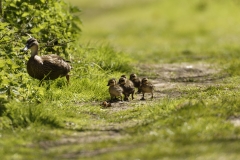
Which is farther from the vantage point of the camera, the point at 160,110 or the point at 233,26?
the point at 233,26

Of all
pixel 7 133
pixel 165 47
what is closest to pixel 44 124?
pixel 7 133

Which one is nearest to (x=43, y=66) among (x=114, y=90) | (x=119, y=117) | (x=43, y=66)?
(x=43, y=66)

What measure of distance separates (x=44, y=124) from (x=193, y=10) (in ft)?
72.2

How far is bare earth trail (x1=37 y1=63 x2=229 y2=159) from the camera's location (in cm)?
747

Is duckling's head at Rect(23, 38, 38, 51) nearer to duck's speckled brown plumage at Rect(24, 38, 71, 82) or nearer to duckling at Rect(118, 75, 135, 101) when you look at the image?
duck's speckled brown plumage at Rect(24, 38, 71, 82)

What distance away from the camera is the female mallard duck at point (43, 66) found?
10.5m

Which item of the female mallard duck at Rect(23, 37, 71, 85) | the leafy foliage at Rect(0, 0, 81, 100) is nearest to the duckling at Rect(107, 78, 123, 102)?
the female mallard duck at Rect(23, 37, 71, 85)

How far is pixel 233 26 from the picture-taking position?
89.3 feet

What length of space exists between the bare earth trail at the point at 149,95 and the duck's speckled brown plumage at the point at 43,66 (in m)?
0.93

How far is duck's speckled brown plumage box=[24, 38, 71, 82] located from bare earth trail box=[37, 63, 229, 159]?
0.93 meters

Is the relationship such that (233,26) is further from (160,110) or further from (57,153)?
(57,153)

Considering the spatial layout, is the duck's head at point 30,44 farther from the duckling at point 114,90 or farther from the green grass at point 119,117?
the duckling at point 114,90

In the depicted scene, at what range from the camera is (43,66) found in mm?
10602

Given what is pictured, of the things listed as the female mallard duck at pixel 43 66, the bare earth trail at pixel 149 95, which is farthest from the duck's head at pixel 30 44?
the bare earth trail at pixel 149 95
